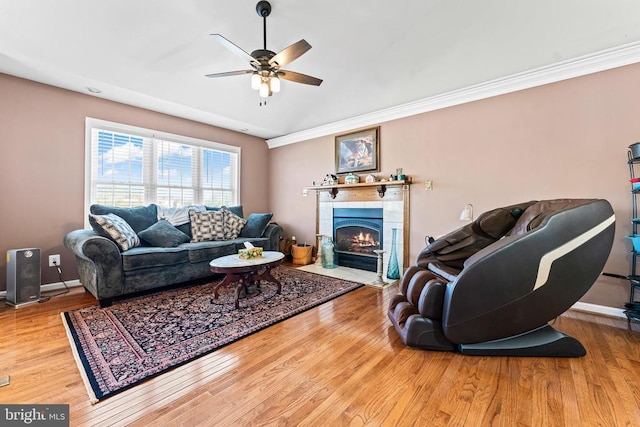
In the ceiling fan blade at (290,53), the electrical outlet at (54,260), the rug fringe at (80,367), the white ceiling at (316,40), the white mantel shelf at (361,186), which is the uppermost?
the white ceiling at (316,40)

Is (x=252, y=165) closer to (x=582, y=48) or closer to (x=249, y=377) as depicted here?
(x=249, y=377)

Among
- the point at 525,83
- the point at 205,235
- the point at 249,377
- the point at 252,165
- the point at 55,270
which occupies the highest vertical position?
Answer: the point at 525,83

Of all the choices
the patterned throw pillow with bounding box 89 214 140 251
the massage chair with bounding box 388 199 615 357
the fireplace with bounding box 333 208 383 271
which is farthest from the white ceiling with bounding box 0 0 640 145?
the fireplace with bounding box 333 208 383 271

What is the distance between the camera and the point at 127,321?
2445mm

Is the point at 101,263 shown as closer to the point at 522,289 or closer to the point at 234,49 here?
the point at 234,49

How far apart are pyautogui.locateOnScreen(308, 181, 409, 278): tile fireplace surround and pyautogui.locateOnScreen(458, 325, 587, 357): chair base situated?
2057 millimetres

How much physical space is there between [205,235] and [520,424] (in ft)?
13.2

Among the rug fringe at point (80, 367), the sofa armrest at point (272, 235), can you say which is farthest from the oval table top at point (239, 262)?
the sofa armrest at point (272, 235)

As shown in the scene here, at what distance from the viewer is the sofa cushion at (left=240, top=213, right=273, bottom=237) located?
4.57 m

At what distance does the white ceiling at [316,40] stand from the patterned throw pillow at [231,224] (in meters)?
1.90

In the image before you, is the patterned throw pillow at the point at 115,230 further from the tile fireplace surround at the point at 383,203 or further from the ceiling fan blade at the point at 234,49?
the tile fireplace surround at the point at 383,203

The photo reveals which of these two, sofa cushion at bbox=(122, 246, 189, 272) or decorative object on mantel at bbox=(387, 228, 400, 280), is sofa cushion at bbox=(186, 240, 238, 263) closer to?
sofa cushion at bbox=(122, 246, 189, 272)

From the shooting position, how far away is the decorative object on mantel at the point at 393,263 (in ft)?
13.0

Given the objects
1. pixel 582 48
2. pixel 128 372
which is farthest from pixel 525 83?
pixel 128 372
